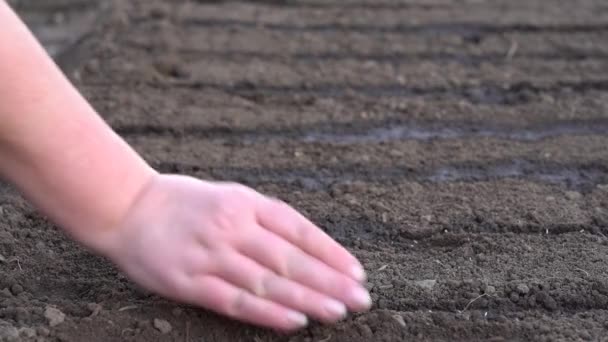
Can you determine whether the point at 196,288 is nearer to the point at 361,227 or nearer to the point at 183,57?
the point at 361,227

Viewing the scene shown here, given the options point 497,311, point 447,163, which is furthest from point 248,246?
point 447,163

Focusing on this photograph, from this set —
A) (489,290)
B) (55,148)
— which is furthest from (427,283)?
(55,148)

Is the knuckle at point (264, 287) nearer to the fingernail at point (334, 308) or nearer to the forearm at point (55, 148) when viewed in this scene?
the fingernail at point (334, 308)

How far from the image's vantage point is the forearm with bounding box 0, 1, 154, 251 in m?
1.33

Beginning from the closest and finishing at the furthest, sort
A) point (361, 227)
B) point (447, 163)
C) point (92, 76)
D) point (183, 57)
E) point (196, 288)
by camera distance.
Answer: point (196, 288) → point (361, 227) → point (447, 163) → point (92, 76) → point (183, 57)

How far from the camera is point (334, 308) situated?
1315 mm

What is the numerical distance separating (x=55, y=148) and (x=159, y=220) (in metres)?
0.20

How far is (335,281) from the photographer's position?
4.39ft

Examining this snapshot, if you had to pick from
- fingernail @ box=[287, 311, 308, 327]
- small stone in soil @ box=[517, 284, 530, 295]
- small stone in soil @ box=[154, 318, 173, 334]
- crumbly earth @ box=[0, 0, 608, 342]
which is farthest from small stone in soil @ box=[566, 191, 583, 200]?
small stone in soil @ box=[154, 318, 173, 334]

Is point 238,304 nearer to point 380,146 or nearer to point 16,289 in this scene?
point 16,289

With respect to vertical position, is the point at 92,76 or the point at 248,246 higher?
the point at 248,246

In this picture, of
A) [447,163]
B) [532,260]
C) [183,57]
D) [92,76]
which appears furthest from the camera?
[183,57]

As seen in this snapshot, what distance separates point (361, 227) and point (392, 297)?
0.96 feet

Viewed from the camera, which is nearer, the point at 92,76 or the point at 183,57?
the point at 92,76
